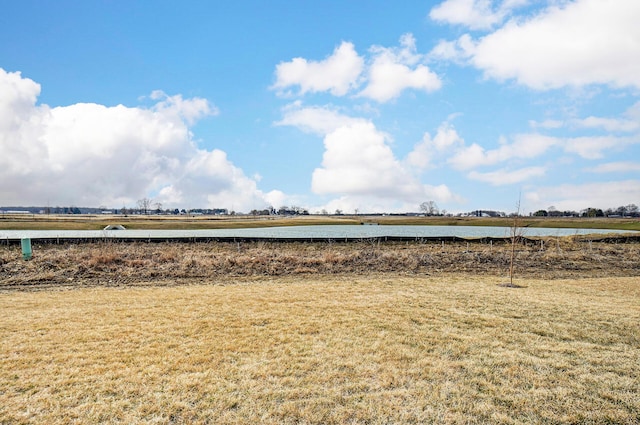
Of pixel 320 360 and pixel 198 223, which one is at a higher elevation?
pixel 198 223

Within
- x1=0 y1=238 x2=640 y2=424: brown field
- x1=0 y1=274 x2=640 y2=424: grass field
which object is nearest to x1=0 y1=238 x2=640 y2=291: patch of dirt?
x1=0 y1=238 x2=640 y2=424: brown field

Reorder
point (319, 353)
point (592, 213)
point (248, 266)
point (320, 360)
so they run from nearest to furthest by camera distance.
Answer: point (320, 360) < point (319, 353) < point (248, 266) < point (592, 213)

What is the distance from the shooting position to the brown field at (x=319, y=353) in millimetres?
4902

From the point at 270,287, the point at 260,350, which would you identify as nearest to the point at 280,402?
the point at 260,350

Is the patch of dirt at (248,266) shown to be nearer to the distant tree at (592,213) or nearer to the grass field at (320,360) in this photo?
the grass field at (320,360)

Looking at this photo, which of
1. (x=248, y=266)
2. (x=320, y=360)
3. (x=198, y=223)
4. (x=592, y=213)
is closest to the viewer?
(x=320, y=360)

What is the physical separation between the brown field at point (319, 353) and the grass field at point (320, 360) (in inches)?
1.3

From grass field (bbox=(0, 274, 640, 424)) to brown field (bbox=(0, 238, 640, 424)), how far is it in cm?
3

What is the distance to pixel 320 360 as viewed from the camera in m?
6.53

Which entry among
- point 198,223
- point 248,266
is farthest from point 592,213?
point 248,266

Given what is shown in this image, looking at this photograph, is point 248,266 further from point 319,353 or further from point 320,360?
point 320,360

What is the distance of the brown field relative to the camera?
4.90m

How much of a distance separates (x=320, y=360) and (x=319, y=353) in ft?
1.18

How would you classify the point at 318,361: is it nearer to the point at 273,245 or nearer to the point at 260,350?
the point at 260,350
